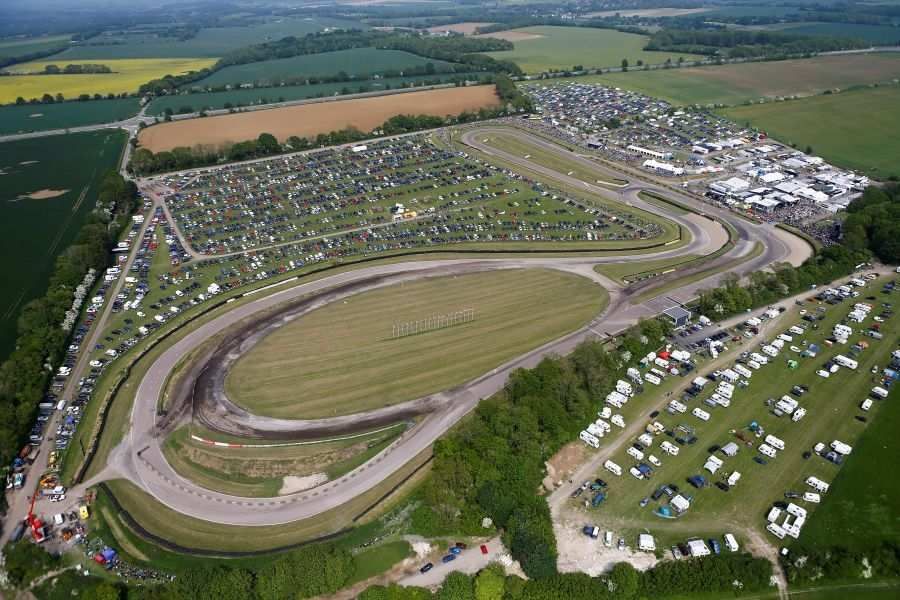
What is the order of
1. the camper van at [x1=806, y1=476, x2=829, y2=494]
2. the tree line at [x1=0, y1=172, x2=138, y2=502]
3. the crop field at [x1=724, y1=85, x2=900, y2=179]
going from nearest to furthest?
the camper van at [x1=806, y1=476, x2=829, y2=494]
the tree line at [x1=0, y1=172, x2=138, y2=502]
the crop field at [x1=724, y1=85, x2=900, y2=179]

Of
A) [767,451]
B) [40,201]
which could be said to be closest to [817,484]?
[767,451]

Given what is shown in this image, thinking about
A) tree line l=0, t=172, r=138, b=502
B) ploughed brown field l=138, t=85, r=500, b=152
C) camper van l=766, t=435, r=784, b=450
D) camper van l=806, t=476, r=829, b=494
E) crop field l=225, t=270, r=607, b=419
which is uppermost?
ploughed brown field l=138, t=85, r=500, b=152

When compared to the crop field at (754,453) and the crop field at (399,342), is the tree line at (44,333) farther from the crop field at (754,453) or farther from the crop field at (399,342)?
the crop field at (754,453)

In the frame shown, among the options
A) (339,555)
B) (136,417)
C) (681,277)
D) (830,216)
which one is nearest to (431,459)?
(339,555)

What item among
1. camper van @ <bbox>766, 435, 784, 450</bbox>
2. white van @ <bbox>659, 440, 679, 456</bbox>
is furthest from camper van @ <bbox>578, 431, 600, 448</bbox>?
camper van @ <bbox>766, 435, 784, 450</bbox>

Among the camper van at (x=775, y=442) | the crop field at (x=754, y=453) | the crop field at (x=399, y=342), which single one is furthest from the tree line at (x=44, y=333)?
the camper van at (x=775, y=442)

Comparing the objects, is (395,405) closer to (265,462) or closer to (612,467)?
(265,462)

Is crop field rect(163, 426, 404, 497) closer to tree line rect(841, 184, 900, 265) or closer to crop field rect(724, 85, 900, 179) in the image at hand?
tree line rect(841, 184, 900, 265)
